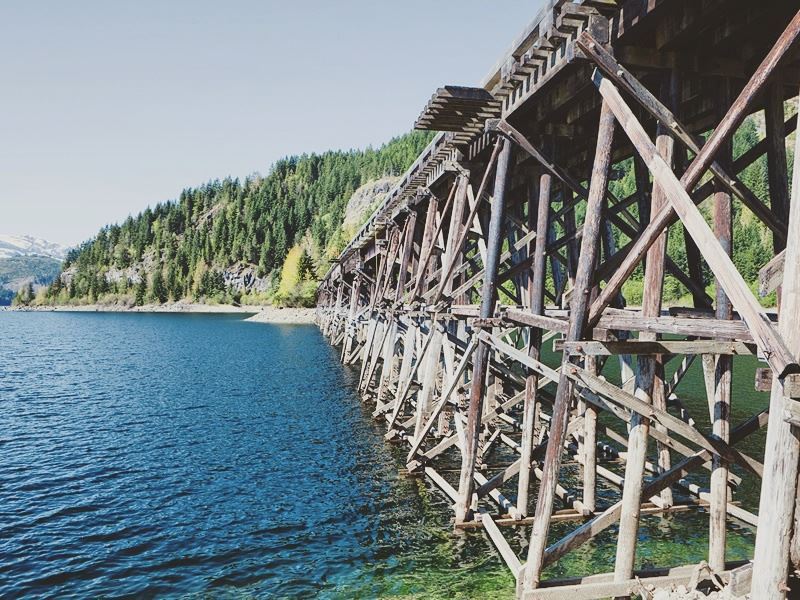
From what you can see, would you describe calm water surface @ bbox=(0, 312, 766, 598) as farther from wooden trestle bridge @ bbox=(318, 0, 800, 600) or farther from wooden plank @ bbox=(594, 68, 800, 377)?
wooden plank @ bbox=(594, 68, 800, 377)

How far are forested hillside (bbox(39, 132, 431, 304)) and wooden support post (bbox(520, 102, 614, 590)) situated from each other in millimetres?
107849

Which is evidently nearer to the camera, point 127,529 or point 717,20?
point 717,20

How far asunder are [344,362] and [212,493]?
2281 cm

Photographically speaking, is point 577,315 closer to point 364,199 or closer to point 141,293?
point 364,199

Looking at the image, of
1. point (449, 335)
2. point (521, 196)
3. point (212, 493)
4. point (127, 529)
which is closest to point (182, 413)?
point (212, 493)

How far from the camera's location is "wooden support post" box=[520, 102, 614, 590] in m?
6.67

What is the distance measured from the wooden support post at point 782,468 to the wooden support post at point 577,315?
2572 mm

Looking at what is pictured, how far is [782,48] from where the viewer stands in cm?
456

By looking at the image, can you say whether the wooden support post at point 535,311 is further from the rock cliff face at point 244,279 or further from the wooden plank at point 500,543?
the rock cliff face at point 244,279

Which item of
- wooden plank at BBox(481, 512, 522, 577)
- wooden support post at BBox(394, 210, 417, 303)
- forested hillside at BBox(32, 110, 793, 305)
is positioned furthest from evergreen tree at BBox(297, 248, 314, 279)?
wooden plank at BBox(481, 512, 522, 577)

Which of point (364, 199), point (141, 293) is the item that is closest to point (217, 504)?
point (364, 199)

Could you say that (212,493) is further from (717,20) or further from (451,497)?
(717,20)

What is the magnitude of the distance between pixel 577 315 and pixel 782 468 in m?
2.95

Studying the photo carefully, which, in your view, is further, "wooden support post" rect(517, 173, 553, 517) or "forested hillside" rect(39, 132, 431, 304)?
"forested hillside" rect(39, 132, 431, 304)
